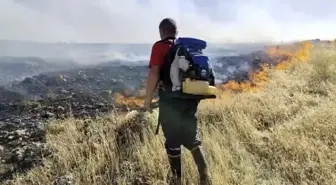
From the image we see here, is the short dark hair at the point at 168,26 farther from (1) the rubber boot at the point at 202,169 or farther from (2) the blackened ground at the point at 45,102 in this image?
(2) the blackened ground at the point at 45,102

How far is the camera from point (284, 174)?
450cm

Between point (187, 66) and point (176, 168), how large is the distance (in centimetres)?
115

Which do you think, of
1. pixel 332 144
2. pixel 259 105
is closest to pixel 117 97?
pixel 259 105

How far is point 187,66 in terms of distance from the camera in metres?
3.99

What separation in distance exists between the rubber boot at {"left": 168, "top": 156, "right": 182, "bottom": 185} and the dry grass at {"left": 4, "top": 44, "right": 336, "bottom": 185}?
15cm

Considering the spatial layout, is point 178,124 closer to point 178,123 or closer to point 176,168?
point 178,123

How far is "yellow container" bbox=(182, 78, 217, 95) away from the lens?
3971 mm

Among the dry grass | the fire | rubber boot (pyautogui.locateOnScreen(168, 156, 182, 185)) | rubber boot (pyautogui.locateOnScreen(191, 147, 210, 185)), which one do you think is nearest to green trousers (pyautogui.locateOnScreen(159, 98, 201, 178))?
rubber boot (pyautogui.locateOnScreen(168, 156, 182, 185))

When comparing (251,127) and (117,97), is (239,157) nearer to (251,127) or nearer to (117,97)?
(251,127)

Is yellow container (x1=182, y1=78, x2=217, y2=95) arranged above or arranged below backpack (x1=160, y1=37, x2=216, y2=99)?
below

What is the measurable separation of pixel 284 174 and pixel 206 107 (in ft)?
11.7

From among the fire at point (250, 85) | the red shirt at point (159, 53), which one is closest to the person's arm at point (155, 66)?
the red shirt at point (159, 53)

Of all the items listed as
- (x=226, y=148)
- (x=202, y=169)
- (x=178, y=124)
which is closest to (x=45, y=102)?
(x=226, y=148)

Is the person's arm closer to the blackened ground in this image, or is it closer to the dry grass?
the dry grass
